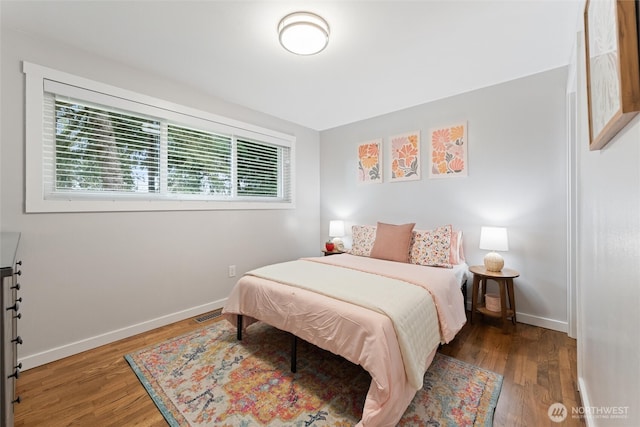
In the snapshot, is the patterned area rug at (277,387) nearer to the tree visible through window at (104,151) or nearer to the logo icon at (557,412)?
the logo icon at (557,412)

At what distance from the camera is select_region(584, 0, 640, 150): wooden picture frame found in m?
0.67

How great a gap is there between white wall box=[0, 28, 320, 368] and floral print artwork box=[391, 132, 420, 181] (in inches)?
74.3

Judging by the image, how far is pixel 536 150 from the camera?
8.34 ft

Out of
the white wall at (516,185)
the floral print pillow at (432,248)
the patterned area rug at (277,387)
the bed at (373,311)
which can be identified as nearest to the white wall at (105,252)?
the patterned area rug at (277,387)

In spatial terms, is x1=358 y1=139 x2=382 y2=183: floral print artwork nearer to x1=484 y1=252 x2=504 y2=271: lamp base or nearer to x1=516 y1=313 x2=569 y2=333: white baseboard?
x1=484 y1=252 x2=504 y2=271: lamp base

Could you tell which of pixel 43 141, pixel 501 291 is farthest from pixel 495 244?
pixel 43 141

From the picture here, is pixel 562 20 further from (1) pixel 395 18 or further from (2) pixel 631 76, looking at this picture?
(2) pixel 631 76

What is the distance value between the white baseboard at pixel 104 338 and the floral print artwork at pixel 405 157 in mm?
2847

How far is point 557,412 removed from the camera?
58.2 inches

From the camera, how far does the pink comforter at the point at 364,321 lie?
132cm

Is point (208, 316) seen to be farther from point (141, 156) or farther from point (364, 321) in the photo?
point (364, 321)

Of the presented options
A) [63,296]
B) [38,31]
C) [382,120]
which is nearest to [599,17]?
[382,120]

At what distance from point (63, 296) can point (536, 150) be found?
4.38m

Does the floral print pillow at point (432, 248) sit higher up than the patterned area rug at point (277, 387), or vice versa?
the floral print pillow at point (432, 248)
